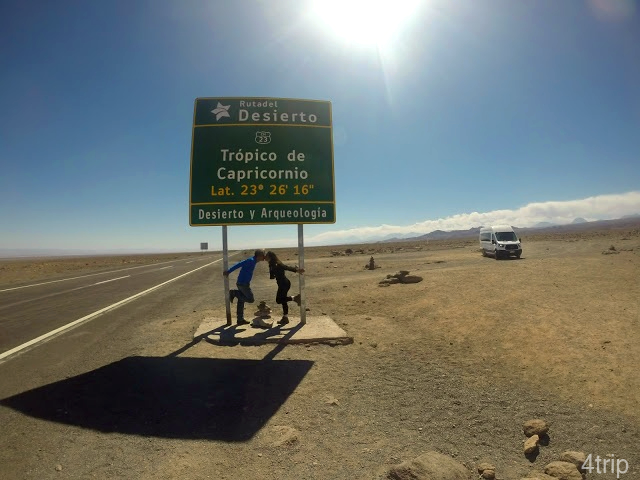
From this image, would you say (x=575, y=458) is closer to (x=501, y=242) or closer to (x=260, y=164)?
(x=260, y=164)

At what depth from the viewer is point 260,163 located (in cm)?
890

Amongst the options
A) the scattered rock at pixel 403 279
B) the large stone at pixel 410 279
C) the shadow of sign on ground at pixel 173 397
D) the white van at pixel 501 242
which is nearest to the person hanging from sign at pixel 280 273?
the shadow of sign on ground at pixel 173 397

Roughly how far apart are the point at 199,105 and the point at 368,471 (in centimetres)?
867

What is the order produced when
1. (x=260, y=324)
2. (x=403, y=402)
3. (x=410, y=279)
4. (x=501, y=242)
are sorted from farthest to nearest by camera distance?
(x=501, y=242)
(x=410, y=279)
(x=260, y=324)
(x=403, y=402)

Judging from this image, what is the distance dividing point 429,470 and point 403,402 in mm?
1577

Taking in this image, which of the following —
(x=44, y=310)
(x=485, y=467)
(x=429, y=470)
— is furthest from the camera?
(x=44, y=310)

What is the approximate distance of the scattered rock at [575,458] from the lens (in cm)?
360

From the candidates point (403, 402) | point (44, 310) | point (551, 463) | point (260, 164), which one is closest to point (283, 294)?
point (260, 164)

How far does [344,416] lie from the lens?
15.0 feet

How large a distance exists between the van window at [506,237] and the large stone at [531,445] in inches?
1159

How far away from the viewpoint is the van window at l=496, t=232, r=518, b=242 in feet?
98.9

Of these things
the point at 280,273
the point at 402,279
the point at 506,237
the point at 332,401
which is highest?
the point at 506,237

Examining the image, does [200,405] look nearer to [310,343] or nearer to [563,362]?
[310,343]

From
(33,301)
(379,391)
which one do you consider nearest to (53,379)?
(379,391)
